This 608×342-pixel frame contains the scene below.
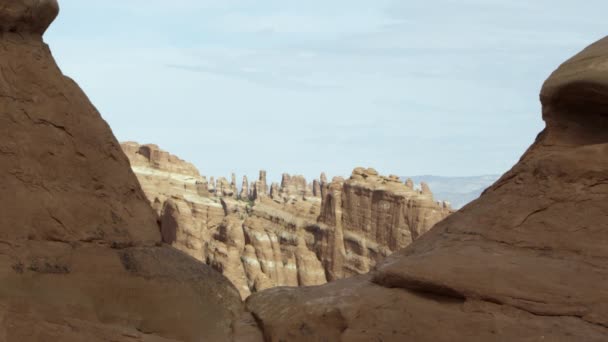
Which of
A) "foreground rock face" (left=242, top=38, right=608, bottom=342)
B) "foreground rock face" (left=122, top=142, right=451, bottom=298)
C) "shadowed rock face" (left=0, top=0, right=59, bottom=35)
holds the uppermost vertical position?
"shadowed rock face" (left=0, top=0, right=59, bottom=35)

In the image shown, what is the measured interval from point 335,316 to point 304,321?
0.34 meters

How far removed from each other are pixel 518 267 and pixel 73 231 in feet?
13.6

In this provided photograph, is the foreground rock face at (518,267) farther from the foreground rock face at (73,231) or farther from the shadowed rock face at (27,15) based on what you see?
the shadowed rock face at (27,15)

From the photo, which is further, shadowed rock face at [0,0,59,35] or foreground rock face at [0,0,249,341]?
shadowed rock face at [0,0,59,35]

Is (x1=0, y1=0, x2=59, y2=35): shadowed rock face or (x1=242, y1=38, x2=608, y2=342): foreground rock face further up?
(x1=0, y1=0, x2=59, y2=35): shadowed rock face

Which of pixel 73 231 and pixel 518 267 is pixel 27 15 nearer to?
pixel 73 231

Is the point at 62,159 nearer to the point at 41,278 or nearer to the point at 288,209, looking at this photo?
the point at 41,278

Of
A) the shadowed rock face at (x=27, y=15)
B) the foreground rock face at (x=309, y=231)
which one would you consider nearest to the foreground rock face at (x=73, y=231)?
the shadowed rock face at (x=27, y=15)

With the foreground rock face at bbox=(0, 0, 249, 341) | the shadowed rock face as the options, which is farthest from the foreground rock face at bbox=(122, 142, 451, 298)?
the shadowed rock face

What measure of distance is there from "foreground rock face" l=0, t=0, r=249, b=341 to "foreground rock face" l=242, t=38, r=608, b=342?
100 cm

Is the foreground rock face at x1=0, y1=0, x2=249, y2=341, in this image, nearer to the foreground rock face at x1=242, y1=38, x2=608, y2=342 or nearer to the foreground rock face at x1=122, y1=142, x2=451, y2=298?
the foreground rock face at x1=242, y1=38, x2=608, y2=342

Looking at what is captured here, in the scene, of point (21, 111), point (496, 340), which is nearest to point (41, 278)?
point (21, 111)

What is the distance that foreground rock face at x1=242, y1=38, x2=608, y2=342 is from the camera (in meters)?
7.25

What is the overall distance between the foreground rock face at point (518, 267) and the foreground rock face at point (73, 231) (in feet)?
3.28
